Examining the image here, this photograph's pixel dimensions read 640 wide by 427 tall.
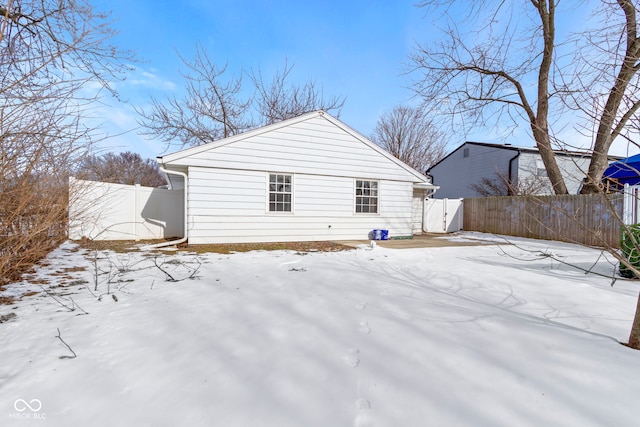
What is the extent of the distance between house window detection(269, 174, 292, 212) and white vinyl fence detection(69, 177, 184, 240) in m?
4.46

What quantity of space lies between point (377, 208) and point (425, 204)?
5059 mm

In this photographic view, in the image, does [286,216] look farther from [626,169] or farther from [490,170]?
[490,170]

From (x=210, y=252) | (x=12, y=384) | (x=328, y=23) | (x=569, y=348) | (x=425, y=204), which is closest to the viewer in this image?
(x=12, y=384)

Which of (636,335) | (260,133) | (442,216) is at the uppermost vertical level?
(260,133)

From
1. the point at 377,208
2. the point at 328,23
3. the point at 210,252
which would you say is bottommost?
the point at 210,252

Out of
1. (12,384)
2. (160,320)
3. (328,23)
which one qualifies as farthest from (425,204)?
(12,384)

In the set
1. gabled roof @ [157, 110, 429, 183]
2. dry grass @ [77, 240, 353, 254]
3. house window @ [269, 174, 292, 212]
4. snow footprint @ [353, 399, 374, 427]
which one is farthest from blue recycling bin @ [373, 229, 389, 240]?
snow footprint @ [353, 399, 374, 427]

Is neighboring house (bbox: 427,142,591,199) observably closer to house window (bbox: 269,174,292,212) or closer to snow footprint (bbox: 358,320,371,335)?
house window (bbox: 269,174,292,212)

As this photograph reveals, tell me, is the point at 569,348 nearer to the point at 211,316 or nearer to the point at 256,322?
the point at 256,322

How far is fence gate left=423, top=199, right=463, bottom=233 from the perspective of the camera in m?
14.8

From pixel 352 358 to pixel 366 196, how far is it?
8.59m

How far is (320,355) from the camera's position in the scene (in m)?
2.20

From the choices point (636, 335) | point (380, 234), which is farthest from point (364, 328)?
point (380, 234)

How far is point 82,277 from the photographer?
4566mm
